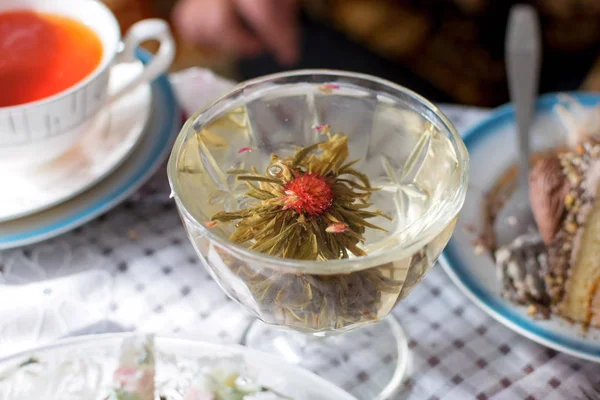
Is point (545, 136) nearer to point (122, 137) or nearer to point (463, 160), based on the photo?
point (463, 160)

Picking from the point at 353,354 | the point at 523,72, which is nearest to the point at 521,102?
the point at 523,72

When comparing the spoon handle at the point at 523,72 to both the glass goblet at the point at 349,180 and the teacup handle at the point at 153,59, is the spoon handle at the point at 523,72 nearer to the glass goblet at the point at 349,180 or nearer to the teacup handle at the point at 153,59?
the glass goblet at the point at 349,180

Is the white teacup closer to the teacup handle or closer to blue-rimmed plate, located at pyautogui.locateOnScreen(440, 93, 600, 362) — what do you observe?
the teacup handle

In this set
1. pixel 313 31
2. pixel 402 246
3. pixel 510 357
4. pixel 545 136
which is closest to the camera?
pixel 402 246

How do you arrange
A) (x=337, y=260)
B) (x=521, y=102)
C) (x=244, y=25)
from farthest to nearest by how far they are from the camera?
(x=244, y=25) < (x=521, y=102) < (x=337, y=260)

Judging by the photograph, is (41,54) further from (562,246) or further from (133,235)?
(562,246)

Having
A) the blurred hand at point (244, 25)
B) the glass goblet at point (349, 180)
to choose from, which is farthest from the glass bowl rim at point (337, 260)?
the blurred hand at point (244, 25)

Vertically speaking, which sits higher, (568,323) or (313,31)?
(568,323)

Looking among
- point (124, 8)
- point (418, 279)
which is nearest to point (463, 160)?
point (418, 279)
